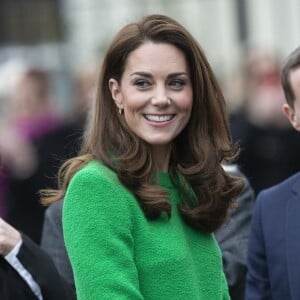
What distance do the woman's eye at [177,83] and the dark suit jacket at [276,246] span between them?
0.94 metres

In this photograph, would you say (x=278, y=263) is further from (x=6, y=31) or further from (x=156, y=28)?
(x=6, y=31)

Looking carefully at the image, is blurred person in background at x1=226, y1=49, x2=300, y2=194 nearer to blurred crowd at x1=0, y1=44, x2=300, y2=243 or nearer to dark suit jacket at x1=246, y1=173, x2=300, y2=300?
blurred crowd at x1=0, y1=44, x2=300, y2=243

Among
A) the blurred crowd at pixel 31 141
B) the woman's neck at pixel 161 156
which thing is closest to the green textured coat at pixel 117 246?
the woman's neck at pixel 161 156

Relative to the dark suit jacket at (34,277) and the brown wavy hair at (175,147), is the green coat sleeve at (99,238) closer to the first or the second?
the brown wavy hair at (175,147)

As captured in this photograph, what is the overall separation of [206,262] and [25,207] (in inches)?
167

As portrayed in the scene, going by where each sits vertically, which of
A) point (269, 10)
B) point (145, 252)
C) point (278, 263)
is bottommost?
point (269, 10)

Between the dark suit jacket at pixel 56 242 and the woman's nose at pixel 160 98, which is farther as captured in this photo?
the dark suit jacket at pixel 56 242

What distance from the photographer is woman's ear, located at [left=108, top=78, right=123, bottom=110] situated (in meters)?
4.54

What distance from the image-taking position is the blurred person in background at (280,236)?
510cm

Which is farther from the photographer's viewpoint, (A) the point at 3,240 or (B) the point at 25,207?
(B) the point at 25,207

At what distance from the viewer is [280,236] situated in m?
5.18

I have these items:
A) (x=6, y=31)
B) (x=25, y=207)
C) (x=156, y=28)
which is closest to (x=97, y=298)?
(x=156, y=28)

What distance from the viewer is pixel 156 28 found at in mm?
4516

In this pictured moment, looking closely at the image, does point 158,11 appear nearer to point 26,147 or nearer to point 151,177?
point 26,147
